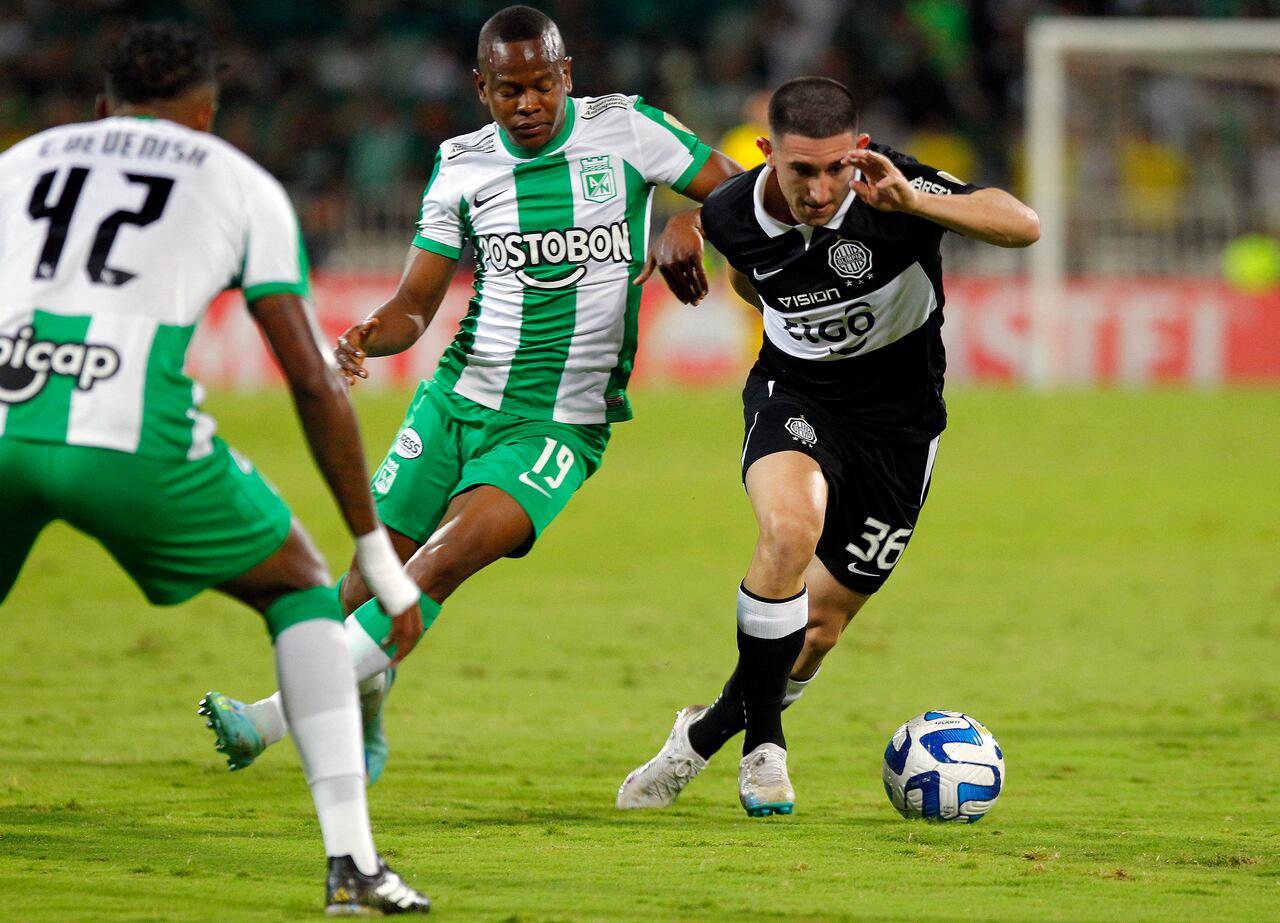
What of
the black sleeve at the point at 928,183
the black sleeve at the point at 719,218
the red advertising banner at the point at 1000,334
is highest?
the black sleeve at the point at 928,183

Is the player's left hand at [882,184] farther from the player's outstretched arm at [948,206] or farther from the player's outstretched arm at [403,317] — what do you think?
the player's outstretched arm at [403,317]

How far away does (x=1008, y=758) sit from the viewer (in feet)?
22.1

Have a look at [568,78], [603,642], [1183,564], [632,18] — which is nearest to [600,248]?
[568,78]

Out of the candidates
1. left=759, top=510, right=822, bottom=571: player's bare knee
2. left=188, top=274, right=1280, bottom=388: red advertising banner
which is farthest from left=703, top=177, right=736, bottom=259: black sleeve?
left=188, top=274, right=1280, bottom=388: red advertising banner

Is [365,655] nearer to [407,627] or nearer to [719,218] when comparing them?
[407,627]

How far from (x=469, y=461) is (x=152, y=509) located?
221 cm

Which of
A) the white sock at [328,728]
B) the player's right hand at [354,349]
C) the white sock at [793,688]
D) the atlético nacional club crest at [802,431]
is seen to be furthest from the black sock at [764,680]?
the white sock at [328,728]

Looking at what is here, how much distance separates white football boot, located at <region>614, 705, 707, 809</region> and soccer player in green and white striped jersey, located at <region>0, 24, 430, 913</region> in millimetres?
1783

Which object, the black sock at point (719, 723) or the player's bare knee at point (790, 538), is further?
the black sock at point (719, 723)

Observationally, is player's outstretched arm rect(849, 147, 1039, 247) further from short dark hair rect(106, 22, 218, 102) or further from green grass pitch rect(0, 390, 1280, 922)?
short dark hair rect(106, 22, 218, 102)

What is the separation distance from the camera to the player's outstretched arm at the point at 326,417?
161 inches

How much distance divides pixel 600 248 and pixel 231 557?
8.24 feet

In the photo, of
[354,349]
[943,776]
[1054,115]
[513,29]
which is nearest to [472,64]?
[1054,115]

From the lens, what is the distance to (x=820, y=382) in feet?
20.5
